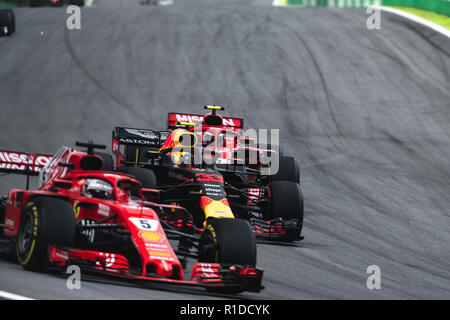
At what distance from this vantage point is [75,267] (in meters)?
8.77

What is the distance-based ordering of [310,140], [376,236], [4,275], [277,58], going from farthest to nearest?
[277,58]
[310,140]
[376,236]
[4,275]

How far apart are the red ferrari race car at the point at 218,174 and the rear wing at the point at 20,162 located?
1411mm

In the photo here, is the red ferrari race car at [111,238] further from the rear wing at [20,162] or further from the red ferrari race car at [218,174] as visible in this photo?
the red ferrari race car at [218,174]

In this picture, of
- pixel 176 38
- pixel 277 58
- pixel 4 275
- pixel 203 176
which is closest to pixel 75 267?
pixel 4 275

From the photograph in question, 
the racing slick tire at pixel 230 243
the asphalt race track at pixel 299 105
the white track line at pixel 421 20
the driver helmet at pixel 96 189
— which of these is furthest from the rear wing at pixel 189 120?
the white track line at pixel 421 20

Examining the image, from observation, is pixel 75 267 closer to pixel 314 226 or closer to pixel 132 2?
pixel 314 226

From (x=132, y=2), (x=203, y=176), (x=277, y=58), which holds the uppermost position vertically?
(x=132, y=2)

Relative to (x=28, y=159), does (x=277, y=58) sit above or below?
above

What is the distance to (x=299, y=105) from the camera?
2603 cm

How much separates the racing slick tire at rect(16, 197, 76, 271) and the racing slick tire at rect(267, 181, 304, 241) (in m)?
4.80

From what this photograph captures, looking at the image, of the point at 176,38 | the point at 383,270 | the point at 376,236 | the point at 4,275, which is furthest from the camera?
the point at 176,38

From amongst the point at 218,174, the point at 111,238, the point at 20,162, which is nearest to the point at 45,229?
the point at 111,238

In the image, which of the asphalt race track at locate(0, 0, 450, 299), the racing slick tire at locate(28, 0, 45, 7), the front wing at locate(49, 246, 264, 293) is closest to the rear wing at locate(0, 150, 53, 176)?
the asphalt race track at locate(0, 0, 450, 299)

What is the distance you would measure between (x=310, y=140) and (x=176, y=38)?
12282mm
